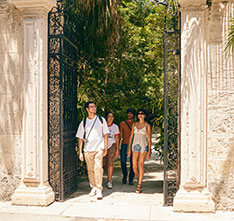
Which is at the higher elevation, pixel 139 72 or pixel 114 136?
pixel 139 72

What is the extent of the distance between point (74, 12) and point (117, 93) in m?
2.92

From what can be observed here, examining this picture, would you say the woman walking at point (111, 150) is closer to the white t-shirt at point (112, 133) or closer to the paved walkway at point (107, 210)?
the white t-shirt at point (112, 133)

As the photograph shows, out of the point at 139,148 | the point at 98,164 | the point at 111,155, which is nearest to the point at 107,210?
A: the point at 98,164

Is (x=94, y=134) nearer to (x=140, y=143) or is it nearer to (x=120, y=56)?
(x=140, y=143)

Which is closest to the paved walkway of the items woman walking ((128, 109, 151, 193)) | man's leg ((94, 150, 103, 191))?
man's leg ((94, 150, 103, 191))

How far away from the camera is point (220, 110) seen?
5824 mm

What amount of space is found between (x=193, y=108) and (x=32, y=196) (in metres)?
3.34

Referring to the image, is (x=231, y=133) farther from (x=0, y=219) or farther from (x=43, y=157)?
(x=0, y=219)

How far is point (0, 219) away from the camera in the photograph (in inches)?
212

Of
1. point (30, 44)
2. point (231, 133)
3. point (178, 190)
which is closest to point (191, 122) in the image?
point (231, 133)

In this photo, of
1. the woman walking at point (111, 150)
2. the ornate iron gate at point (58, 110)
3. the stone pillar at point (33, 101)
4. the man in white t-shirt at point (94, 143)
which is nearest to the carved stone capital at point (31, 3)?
the stone pillar at point (33, 101)

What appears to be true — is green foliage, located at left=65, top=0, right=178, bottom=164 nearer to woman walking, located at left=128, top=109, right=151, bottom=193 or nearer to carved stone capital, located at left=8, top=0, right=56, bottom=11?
woman walking, located at left=128, top=109, right=151, bottom=193

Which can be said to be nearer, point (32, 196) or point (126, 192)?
point (32, 196)

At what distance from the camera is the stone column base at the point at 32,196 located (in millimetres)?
6051
